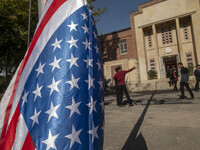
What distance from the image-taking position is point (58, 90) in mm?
836

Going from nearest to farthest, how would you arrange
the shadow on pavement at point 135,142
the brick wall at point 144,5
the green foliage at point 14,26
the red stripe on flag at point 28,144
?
the red stripe on flag at point 28,144, the shadow on pavement at point 135,142, the green foliage at point 14,26, the brick wall at point 144,5

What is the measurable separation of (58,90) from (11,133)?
434mm

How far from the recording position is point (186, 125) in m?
2.81

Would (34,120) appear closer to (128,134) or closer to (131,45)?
(128,134)

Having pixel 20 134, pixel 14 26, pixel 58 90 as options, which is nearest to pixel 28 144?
pixel 20 134

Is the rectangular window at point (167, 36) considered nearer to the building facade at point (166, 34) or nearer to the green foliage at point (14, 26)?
the building facade at point (166, 34)

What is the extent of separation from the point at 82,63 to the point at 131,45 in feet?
64.7

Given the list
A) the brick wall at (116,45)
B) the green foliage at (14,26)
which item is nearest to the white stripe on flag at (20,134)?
the green foliage at (14,26)

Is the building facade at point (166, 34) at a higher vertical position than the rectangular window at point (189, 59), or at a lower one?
higher

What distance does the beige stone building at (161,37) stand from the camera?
16.2m

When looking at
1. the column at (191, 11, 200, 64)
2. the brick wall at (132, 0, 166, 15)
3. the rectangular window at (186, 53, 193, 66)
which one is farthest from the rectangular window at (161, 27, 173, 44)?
the brick wall at (132, 0, 166, 15)

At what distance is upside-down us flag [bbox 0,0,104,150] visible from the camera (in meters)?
0.80

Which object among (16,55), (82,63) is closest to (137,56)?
(16,55)

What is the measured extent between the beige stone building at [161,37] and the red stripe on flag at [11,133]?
15.7 meters
